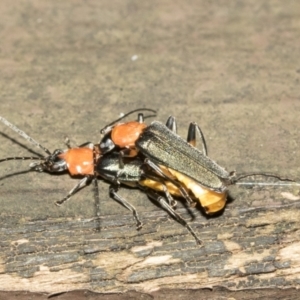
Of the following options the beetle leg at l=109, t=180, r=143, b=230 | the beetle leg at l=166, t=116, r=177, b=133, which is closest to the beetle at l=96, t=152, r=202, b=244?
the beetle leg at l=109, t=180, r=143, b=230

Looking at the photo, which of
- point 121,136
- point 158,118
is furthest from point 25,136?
point 158,118

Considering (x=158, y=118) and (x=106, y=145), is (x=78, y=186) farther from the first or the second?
(x=158, y=118)

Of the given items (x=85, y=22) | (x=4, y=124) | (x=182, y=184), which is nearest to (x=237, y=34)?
(x=85, y=22)

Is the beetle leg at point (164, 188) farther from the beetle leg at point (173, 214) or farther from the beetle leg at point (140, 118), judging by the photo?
the beetle leg at point (140, 118)

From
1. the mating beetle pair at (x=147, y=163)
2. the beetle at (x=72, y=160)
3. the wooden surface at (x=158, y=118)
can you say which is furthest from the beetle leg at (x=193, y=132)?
the beetle at (x=72, y=160)

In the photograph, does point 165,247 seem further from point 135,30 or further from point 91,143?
point 135,30

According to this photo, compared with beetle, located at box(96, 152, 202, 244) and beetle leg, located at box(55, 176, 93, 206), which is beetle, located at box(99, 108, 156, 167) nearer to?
beetle, located at box(96, 152, 202, 244)
